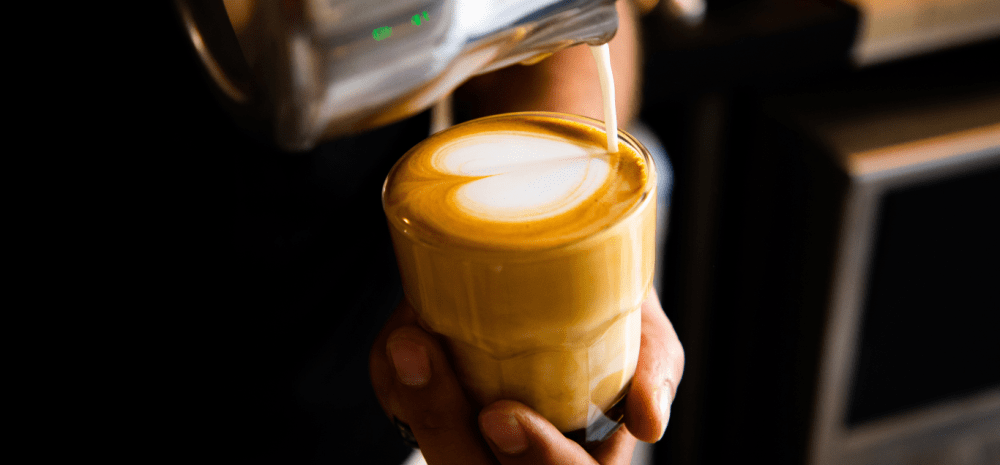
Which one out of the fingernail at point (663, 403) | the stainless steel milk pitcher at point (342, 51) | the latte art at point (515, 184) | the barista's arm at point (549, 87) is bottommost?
the fingernail at point (663, 403)

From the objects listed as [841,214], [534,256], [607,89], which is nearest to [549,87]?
[607,89]

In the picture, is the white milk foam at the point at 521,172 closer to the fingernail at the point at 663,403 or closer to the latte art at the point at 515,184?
the latte art at the point at 515,184

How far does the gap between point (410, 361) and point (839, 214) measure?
34.8 inches

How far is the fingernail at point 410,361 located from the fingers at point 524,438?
0.06 metres

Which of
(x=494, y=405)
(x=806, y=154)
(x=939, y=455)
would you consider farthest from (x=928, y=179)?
(x=494, y=405)

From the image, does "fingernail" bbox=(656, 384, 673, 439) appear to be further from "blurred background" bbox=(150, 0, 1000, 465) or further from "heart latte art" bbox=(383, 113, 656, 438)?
"blurred background" bbox=(150, 0, 1000, 465)

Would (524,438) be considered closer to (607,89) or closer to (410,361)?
(410,361)

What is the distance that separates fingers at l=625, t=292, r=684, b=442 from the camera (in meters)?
0.56

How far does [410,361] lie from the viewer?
1.75ft

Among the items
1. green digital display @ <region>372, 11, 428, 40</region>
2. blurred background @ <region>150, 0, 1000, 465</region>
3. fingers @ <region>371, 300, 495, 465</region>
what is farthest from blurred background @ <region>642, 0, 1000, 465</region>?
green digital display @ <region>372, 11, 428, 40</region>

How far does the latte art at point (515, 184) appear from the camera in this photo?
1.55 ft

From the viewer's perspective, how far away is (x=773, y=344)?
1.41m

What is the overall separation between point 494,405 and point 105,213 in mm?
356

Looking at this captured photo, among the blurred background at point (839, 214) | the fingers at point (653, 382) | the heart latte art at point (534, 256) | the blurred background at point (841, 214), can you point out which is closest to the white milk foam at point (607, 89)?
the heart latte art at point (534, 256)
